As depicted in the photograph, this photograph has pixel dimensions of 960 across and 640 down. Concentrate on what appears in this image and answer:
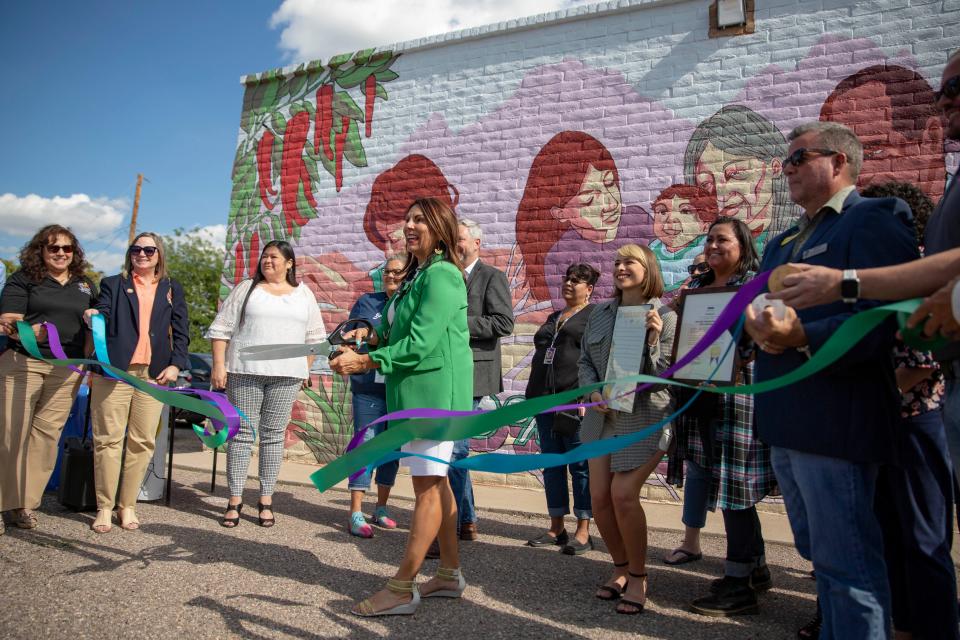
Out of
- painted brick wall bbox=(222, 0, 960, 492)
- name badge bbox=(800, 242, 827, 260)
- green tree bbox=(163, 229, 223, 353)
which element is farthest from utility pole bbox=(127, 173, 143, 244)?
name badge bbox=(800, 242, 827, 260)

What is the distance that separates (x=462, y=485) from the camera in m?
4.25

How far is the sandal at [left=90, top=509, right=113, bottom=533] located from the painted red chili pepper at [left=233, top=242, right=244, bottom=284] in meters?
4.05

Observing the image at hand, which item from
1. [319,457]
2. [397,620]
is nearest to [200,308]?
[319,457]

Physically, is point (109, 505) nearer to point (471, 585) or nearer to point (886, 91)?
point (471, 585)

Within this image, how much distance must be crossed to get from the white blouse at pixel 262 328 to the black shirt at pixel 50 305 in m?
0.83

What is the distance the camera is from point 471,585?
3.44 metres

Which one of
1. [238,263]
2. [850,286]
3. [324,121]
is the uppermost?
[324,121]

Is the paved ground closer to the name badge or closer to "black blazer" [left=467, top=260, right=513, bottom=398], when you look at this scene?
"black blazer" [left=467, top=260, right=513, bottom=398]

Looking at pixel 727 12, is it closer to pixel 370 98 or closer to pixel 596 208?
pixel 596 208

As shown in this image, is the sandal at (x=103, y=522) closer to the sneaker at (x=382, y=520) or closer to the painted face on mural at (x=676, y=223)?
the sneaker at (x=382, y=520)

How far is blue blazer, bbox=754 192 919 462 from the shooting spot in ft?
6.38

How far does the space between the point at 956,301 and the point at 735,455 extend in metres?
1.83

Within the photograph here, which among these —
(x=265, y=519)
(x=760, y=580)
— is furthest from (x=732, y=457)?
(x=265, y=519)

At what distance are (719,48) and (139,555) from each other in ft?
19.7
